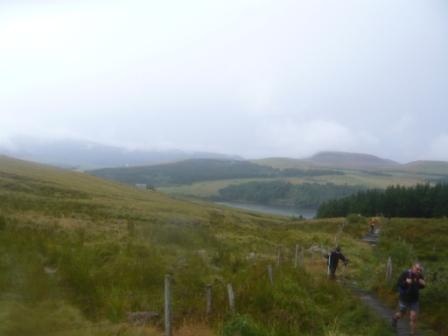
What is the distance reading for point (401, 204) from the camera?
326ft

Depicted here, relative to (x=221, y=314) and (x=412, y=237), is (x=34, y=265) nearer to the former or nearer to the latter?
(x=221, y=314)

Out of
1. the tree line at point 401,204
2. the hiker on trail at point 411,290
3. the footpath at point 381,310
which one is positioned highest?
the hiker on trail at point 411,290

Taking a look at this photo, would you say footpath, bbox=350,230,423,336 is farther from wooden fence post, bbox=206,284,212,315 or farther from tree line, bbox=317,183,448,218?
tree line, bbox=317,183,448,218

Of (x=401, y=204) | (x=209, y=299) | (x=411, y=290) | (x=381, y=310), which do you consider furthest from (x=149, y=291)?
(x=401, y=204)

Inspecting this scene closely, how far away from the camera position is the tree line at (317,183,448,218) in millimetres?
95312

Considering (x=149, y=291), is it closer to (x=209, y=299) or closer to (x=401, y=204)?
(x=209, y=299)

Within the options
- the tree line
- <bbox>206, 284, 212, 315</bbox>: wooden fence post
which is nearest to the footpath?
<bbox>206, 284, 212, 315</bbox>: wooden fence post

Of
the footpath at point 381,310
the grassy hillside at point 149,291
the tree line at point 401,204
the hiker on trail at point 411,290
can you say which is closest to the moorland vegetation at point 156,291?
the grassy hillside at point 149,291

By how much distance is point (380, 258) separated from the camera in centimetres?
3177

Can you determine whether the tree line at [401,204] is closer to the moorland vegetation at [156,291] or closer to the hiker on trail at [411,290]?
the moorland vegetation at [156,291]

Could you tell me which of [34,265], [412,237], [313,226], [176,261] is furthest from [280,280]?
[313,226]

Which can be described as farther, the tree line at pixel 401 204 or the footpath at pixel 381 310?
the tree line at pixel 401 204

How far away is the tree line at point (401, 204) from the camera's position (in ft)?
313

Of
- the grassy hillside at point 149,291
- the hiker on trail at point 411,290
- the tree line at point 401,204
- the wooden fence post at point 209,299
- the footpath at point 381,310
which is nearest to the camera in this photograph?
the grassy hillside at point 149,291
